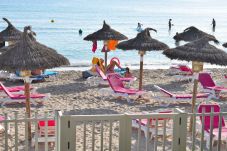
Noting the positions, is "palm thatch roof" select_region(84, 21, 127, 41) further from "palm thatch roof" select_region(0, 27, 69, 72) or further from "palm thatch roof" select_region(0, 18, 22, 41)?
"palm thatch roof" select_region(0, 27, 69, 72)

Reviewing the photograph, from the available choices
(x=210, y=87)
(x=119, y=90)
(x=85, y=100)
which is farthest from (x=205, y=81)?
(x=85, y=100)

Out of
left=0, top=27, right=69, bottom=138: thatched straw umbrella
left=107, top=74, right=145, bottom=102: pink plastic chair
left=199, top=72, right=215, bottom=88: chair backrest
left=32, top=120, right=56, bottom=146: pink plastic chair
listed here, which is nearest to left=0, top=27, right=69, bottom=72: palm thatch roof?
left=0, top=27, right=69, bottom=138: thatched straw umbrella

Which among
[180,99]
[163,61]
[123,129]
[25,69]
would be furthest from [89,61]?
[123,129]

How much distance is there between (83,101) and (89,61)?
14.9 meters

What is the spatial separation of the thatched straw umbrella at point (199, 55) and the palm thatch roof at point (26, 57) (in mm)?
2723

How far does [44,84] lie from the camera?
15.2m

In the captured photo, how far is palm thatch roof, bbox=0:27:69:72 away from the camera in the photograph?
8.16m

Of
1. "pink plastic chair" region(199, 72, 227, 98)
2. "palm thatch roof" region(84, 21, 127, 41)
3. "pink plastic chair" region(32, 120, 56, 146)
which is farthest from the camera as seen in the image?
"palm thatch roof" region(84, 21, 127, 41)

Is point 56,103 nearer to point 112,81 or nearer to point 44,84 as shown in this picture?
point 112,81

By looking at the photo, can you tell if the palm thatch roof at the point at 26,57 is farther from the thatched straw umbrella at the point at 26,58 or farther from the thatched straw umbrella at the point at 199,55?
the thatched straw umbrella at the point at 199,55

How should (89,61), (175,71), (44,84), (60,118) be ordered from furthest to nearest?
(89,61) → (175,71) → (44,84) → (60,118)

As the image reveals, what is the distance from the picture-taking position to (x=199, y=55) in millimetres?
8992

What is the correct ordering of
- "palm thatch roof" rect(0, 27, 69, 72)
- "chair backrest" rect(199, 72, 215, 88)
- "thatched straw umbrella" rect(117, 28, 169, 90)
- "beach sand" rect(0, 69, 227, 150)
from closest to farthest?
"palm thatch roof" rect(0, 27, 69, 72) < "beach sand" rect(0, 69, 227, 150) < "thatched straw umbrella" rect(117, 28, 169, 90) < "chair backrest" rect(199, 72, 215, 88)

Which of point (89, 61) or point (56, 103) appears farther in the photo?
point (89, 61)
